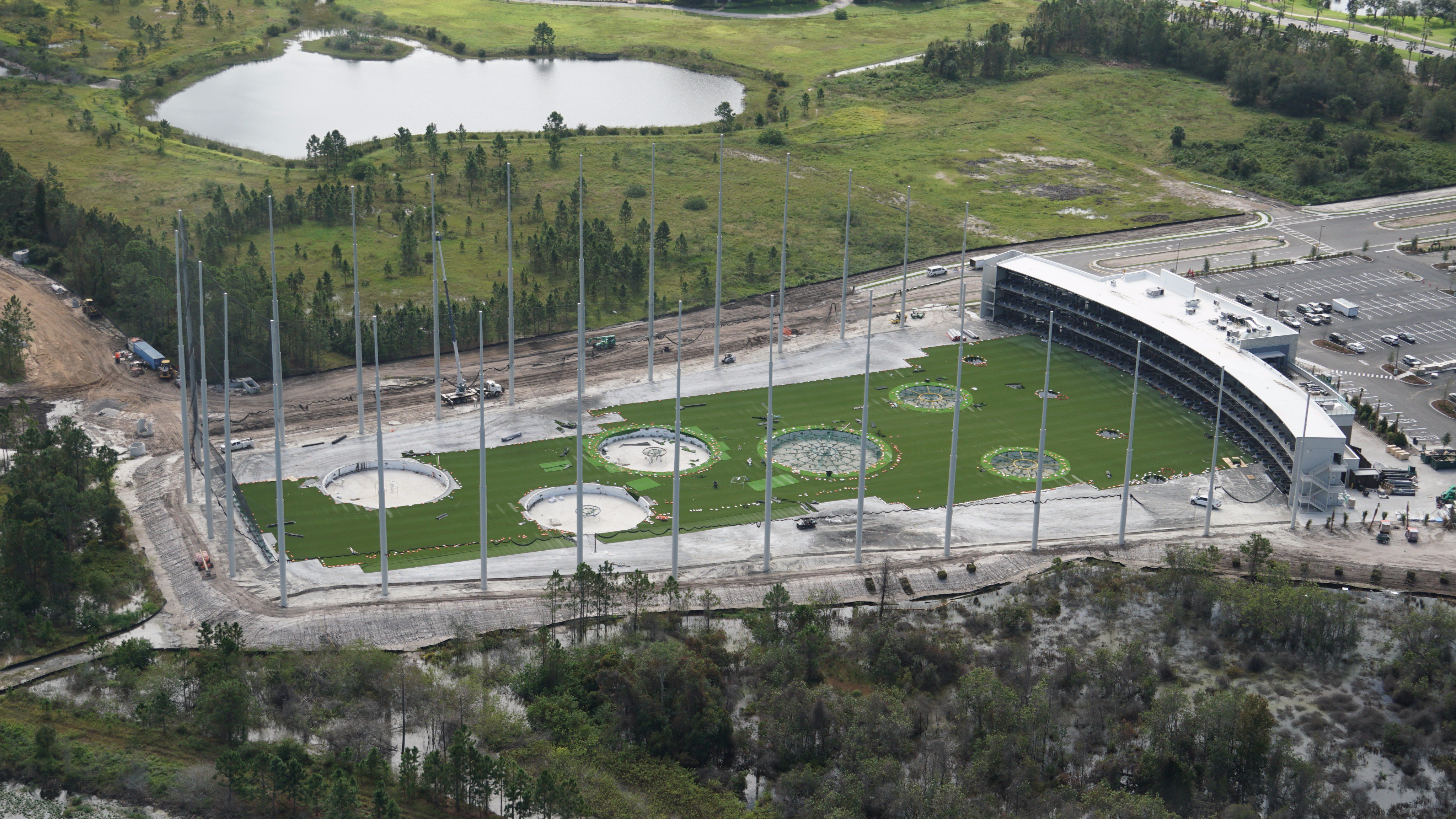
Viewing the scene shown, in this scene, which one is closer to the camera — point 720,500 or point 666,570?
point 666,570

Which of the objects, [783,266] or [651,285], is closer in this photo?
[651,285]

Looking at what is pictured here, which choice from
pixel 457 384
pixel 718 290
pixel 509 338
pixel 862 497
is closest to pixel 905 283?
→ pixel 718 290

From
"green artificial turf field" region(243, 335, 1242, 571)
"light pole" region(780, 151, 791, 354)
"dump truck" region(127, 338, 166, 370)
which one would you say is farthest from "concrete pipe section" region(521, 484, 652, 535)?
"dump truck" region(127, 338, 166, 370)

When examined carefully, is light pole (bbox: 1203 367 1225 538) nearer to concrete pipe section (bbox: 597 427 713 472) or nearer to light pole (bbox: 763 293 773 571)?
light pole (bbox: 763 293 773 571)

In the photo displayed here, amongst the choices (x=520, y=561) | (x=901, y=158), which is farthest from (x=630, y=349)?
(x=901, y=158)

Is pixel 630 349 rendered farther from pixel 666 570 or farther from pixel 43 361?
pixel 43 361

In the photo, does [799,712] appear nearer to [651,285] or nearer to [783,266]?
[651,285]

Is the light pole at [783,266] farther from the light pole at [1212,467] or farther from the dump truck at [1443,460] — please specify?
the dump truck at [1443,460]
